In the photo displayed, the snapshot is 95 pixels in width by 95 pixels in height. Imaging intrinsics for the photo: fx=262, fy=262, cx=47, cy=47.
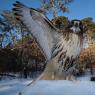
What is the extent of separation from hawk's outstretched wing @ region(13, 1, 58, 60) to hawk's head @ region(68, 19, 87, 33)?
332mm

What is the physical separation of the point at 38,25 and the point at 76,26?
71cm

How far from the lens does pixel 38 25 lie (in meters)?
4.86

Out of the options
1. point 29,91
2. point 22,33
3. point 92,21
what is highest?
point 92,21

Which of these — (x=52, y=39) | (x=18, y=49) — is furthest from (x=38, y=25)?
(x=18, y=49)

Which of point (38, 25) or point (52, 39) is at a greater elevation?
point (38, 25)

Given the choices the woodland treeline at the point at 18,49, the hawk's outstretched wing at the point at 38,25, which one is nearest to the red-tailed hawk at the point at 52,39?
the hawk's outstretched wing at the point at 38,25

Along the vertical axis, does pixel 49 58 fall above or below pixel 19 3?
below

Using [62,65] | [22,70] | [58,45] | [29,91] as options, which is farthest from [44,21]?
[22,70]

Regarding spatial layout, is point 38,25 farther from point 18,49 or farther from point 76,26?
point 18,49

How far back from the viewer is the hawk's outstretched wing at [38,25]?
480 cm

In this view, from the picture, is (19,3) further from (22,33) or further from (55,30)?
(22,33)

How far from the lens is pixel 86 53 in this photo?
2833 centimetres

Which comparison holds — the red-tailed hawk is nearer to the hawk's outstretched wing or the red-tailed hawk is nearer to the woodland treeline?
the hawk's outstretched wing

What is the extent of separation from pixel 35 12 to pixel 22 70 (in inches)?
513
